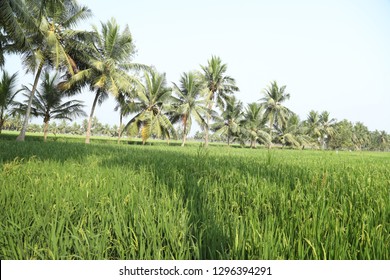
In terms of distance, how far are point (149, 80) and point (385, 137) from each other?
87.6m

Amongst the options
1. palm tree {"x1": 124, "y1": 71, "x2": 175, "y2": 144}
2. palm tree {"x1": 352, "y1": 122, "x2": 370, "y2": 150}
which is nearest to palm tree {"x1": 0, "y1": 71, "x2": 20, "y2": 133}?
palm tree {"x1": 124, "y1": 71, "x2": 175, "y2": 144}

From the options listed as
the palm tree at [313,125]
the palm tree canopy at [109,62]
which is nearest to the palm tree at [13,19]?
the palm tree canopy at [109,62]

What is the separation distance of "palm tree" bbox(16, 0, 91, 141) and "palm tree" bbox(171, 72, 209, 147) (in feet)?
35.7

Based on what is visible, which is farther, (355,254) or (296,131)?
(296,131)

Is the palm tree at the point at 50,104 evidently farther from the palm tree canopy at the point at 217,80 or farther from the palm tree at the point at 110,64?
the palm tree canopy at the point at 217,80

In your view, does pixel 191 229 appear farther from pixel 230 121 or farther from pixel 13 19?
pixel 230 121

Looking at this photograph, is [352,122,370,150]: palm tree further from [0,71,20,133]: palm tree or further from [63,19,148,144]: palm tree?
[0,71,20,133]: palm tree

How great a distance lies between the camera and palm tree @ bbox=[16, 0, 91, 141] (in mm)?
13766

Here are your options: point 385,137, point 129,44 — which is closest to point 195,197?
point 129,44

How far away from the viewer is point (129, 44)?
1880 cm

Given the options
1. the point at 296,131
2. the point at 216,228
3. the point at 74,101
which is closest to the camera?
the point at 216,228

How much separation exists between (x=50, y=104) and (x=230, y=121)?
2174 centimetres

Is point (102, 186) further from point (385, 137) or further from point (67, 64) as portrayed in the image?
point (385, 137)

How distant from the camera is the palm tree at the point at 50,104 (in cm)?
1950
